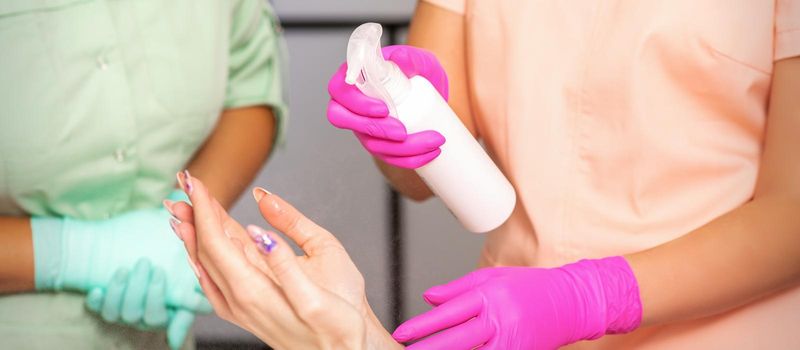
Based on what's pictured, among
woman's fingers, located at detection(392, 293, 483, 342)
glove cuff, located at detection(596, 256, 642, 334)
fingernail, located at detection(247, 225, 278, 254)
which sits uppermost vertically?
fingernail, located at detection(247, 225, 278, 254)

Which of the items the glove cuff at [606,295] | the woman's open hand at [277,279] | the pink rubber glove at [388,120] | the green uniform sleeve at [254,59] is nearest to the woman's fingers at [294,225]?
the woman's open hand at [277,279]

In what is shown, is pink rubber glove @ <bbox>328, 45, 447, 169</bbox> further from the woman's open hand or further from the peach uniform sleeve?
the peach uniform sleeve

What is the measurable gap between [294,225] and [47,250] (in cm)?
31

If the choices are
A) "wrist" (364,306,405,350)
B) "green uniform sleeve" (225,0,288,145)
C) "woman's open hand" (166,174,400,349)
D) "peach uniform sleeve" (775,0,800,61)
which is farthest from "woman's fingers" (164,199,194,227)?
"peach uniform sleeve" (775,0,800,61)

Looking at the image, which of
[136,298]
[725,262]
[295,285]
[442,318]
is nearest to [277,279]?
[295,285]

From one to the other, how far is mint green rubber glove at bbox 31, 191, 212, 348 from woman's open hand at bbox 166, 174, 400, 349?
21cm

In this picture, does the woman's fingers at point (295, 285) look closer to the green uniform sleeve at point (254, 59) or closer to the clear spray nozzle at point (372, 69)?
the clear spray nozzle at point (372, 69)

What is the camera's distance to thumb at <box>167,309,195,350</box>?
0.93 metres

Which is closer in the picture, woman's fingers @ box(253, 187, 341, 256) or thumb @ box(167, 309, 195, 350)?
woman's fingers @ box(253, 187, 341, 256)

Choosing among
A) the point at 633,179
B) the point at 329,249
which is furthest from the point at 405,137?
the point at 633,179

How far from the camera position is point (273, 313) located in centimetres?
67

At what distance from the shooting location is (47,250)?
0.89 metres

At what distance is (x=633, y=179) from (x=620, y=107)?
0.23 ft

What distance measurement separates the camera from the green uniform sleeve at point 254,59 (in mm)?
1010
